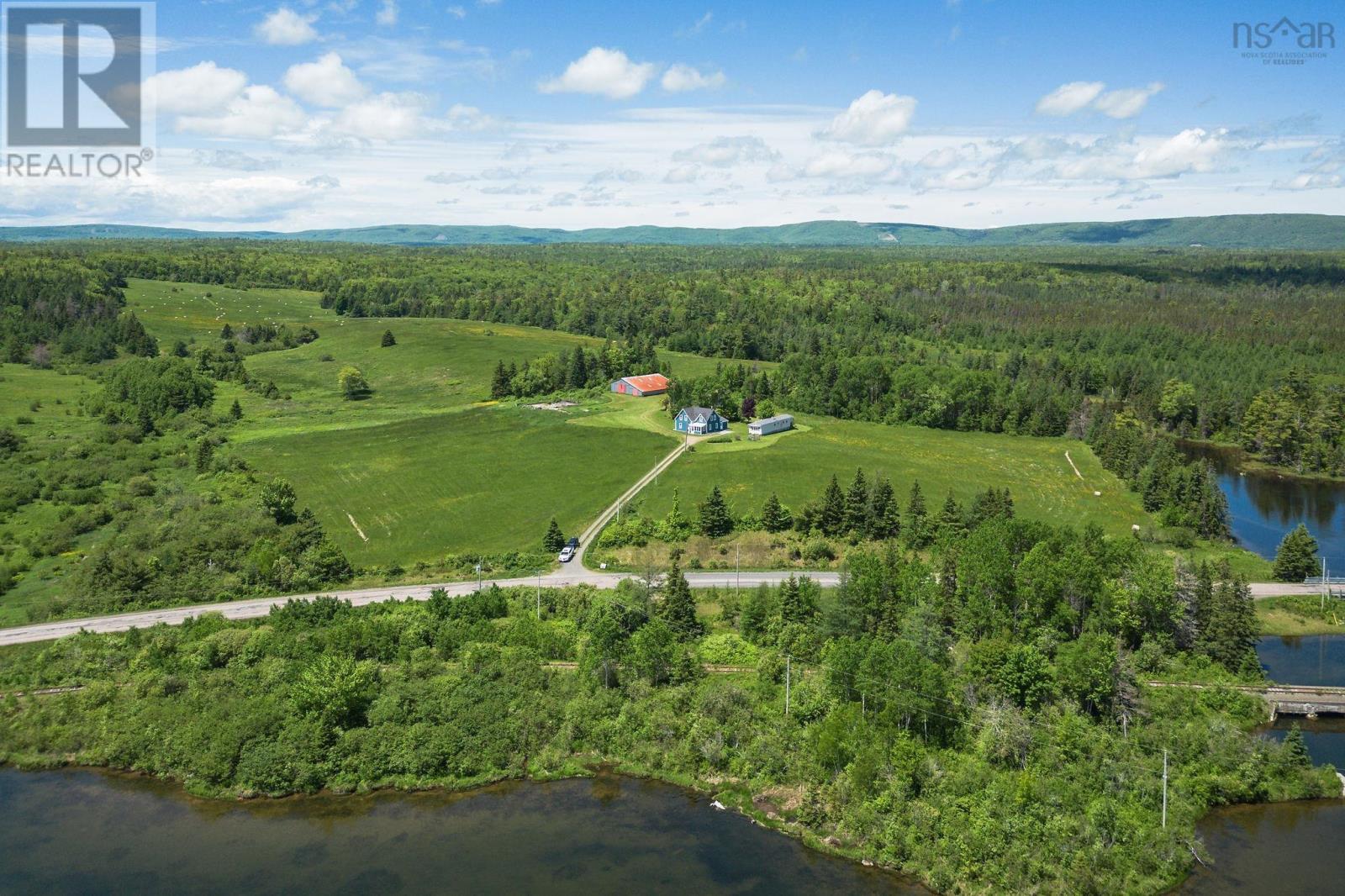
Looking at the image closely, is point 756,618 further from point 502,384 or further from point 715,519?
point 502,384

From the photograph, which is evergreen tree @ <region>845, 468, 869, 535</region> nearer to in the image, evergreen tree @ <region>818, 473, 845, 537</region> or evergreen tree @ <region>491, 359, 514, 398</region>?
evergreen tree @ <region>818, 473, 845, 537</region>

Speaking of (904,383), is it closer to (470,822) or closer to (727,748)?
(727,748)

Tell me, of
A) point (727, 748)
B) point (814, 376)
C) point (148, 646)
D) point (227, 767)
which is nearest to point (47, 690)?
point (148, 646)

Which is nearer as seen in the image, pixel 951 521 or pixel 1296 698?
pixel 1296 698

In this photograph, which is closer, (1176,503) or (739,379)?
(1176,503)

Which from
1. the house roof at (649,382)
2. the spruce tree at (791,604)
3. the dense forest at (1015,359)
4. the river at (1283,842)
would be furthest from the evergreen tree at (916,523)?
the house roof at (649,382)

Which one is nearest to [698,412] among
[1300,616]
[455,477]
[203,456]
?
[455,477]
